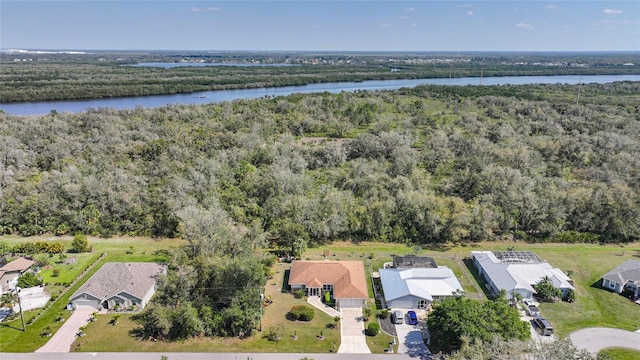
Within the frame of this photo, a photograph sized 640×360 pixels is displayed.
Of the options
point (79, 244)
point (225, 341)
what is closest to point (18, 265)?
point (79, 244)

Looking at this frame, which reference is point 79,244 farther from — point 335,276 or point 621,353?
point 621,353

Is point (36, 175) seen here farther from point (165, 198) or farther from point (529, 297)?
point (529, 297)

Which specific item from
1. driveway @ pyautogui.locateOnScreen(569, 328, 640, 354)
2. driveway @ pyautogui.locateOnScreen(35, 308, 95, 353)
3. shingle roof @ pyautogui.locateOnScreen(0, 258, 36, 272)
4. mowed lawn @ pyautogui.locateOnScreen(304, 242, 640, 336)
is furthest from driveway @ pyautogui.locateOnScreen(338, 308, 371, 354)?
shingle roof @ pyautogui.locateOnScreen(0, 258, 36, 272)

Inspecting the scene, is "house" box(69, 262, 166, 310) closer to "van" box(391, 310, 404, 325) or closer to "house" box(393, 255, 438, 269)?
"van" box(391, 310, 404, 325)

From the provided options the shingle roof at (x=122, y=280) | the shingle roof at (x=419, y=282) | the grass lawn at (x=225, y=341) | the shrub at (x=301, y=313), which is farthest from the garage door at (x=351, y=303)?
the shingle roof at (x=122, y=280)

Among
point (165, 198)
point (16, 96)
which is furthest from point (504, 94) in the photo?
point (16, 96)
